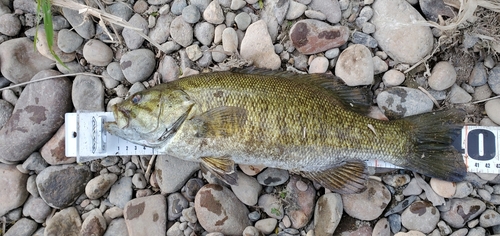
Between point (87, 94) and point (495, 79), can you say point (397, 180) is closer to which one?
point (495, 79)

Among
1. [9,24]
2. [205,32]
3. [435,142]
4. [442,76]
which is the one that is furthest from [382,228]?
[9,24]

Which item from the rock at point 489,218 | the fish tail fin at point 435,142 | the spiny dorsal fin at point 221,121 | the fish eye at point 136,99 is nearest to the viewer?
the spiny dorsal fin at point 221,121

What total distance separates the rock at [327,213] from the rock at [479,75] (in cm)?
187

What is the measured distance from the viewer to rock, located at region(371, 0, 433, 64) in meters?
3.73

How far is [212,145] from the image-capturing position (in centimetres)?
328

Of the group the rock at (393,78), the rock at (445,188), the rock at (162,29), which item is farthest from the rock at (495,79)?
the rock at (162,29)

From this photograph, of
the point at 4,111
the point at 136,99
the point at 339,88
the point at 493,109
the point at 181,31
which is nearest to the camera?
the point at 136,99

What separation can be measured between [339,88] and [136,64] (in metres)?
2.10

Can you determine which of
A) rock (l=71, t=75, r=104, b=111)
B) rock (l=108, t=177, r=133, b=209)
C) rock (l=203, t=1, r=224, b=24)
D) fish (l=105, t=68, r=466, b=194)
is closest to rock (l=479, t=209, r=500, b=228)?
fish (l=105, t=68, r=466, b=194)

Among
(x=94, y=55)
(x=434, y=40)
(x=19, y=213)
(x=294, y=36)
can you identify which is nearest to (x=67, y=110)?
(x=94, y=55)

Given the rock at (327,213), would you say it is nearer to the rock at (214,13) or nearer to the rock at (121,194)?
the rock at (121,194)

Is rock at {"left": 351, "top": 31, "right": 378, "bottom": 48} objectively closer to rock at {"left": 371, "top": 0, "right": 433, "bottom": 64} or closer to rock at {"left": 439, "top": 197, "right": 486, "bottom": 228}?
rock at {"left": 371, "top": 0, "right": 433, "bottom": 64}

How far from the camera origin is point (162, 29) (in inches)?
154

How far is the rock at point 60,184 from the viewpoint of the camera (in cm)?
383
